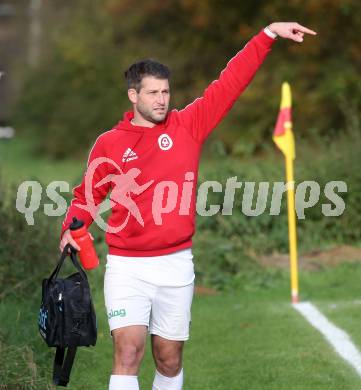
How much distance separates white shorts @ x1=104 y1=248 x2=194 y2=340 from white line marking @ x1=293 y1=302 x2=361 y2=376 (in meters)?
2.22

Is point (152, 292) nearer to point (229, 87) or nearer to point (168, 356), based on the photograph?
point (168, 356)

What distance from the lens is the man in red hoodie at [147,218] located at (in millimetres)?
6941

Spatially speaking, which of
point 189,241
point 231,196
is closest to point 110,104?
point 231,196

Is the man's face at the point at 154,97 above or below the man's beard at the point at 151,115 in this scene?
above

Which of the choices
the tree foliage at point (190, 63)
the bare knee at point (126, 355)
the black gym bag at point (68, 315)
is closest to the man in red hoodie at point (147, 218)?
the bare knee at point (126, 355)

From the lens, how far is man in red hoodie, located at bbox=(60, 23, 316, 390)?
22.8ft

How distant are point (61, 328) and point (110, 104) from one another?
39298mm

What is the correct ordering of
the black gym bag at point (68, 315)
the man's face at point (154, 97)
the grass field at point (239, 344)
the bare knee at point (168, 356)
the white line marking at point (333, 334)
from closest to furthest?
the black gym bag at point (68, 315) → the man's face at point (154, 97) → the bare knee at point (168, 356) → the grass field at point (239, 344) → the white line marking at point (333, 334)

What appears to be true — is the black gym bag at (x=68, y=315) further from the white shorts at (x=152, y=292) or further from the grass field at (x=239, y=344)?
the grass field at (x=239, y=344)

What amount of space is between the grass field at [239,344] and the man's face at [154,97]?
203 cm

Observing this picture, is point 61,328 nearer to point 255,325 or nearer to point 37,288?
point 255,325

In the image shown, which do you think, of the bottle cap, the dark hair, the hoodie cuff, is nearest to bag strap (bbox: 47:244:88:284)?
the bottle cap

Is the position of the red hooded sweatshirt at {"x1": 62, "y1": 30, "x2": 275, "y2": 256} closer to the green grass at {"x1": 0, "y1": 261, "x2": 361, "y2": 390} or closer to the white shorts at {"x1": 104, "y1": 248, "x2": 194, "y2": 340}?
the white shorts at {"x1": 104, "y1": 248, "x2": 194, "y2": 340}

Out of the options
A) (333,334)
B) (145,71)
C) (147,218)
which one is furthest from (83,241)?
(333,334)
